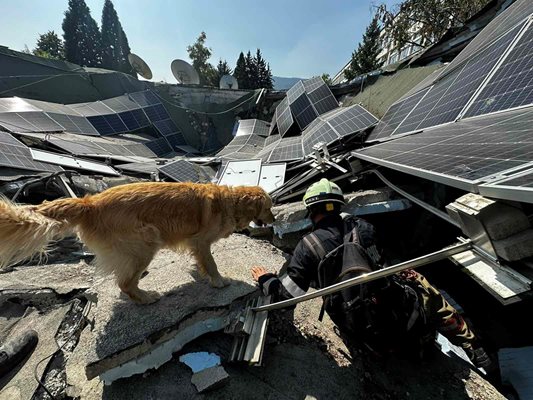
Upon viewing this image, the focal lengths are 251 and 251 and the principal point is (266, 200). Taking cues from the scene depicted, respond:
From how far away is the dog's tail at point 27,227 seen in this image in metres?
2.36

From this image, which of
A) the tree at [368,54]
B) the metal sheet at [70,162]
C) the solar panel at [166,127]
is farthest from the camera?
the tree at [368,54]

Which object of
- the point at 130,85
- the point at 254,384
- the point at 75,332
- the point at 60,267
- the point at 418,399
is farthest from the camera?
the point at 130,85

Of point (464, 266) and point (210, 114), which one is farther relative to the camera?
point (210, 114)

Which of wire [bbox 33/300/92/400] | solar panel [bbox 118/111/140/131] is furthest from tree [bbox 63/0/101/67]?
wire [bbox 33/300/92/400]

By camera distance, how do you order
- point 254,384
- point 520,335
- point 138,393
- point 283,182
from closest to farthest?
point 138,393 → point 254,384 → point 520,335 → point 283,182

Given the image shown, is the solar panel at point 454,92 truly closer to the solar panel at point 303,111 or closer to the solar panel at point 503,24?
the solar panel at point 503,24

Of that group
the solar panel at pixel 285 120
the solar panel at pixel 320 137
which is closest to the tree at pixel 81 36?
the solar panel at pixel 285 120

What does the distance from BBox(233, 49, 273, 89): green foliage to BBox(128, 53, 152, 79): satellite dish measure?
22353 mm

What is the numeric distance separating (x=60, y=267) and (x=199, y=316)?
323 cm

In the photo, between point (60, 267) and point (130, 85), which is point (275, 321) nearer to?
point (60, 267)

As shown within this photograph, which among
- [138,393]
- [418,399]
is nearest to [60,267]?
[138,393]

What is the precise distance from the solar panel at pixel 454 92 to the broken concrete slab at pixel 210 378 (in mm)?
5131

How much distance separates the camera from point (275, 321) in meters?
3.35

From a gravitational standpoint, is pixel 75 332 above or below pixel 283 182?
below
